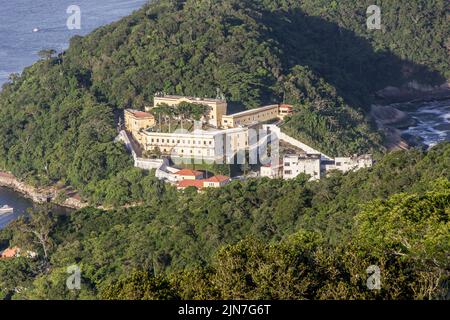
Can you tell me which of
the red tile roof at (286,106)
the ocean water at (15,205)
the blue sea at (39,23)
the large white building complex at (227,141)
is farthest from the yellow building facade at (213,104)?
the blue sea at (39,23)

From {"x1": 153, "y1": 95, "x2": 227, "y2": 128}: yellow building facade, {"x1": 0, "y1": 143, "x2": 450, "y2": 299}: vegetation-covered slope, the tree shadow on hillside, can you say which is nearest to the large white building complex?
{"x1": 153, "y1": 95, "x2": 227, "y2": 128}: yellow building facade

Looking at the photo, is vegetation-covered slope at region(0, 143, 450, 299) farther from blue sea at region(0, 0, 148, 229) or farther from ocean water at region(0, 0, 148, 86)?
ocean water at region(0, 0, 148, 86)

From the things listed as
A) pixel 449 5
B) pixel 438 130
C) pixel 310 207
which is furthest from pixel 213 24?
pixel 310 207

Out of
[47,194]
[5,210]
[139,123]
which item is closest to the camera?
[5,210]

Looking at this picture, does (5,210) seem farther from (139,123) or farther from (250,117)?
(250,117)

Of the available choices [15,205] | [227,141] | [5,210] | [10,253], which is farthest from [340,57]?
[10,253]

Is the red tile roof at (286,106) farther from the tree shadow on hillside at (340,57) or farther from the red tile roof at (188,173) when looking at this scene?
the red tile roof at (188,173)

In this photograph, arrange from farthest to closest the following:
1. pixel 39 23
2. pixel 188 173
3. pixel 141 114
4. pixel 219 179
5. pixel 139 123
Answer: pixel 39 23 < pixel 141 114 < pixel 139 123 < pixel 188 173 < pixel 219 179
